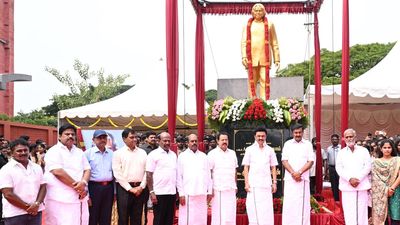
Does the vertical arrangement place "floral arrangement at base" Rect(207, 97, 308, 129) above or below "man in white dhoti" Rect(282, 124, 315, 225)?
above

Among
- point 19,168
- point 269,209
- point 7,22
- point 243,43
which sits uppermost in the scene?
point 7,22

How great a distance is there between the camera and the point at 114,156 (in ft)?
21.4

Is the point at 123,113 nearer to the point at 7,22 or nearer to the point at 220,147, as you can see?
the point at 220,147

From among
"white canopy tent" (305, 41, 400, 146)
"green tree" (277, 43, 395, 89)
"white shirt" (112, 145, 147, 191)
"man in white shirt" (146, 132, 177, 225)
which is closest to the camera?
"white shirt" (112, 145, 147, 191)

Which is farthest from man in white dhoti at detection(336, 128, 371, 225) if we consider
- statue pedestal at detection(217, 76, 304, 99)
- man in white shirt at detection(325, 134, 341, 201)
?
statue pedestal at detection(217, 76, 304, 99)

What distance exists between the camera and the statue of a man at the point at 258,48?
958cm

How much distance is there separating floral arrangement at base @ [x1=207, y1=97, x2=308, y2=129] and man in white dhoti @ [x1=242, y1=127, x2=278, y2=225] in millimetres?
1217

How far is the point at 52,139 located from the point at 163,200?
57.2 ft

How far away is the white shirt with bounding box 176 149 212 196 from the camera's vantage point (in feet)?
23.4

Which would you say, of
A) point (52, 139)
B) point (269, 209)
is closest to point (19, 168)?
point (269, 209)

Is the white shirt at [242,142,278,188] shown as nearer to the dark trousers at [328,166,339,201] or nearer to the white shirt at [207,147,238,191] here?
the white shirt at [207,147,238,191]

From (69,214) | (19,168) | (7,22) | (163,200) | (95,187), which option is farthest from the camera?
(7,22)

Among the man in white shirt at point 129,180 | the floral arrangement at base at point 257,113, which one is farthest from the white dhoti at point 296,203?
the man in white shirt at point 129,180

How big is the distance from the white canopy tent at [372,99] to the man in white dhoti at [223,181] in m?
4.83
